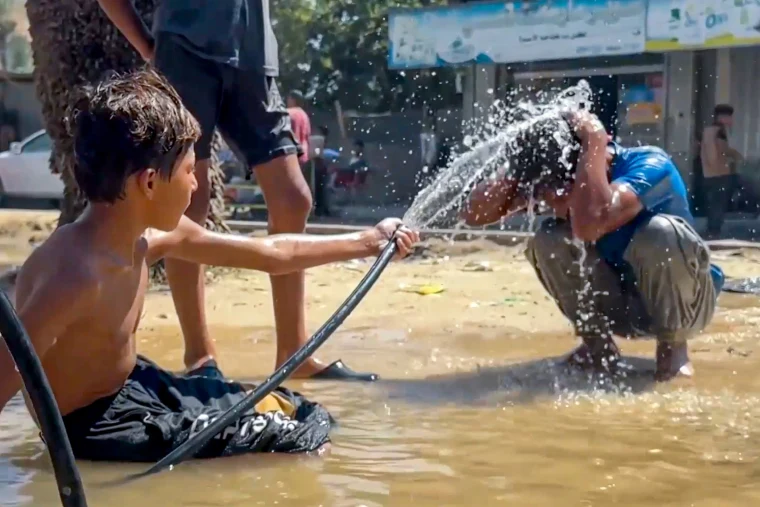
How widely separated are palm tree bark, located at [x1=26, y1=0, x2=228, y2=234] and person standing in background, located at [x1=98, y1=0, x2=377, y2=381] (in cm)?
276

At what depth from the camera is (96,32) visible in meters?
6.72

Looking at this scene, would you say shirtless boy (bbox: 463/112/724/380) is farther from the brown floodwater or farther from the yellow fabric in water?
the yellow fabric in water

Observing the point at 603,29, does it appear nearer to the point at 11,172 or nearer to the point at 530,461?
the point at 11,172

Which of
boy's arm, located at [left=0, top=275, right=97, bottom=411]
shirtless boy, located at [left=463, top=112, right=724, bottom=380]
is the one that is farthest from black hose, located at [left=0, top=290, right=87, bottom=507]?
shirtless boy, located at [left=463, top=112, right=724, bottom=380]

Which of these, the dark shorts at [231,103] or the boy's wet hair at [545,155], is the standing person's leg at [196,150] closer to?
the dark shorts at [231,103]

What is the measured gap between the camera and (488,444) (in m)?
3.13

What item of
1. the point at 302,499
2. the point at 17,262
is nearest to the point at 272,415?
the point at 302,499

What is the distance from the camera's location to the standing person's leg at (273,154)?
391 cm

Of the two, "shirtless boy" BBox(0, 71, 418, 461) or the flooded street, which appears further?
the flooded street

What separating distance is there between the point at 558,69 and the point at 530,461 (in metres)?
12.3

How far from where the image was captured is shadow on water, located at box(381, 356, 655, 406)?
380 centimetres

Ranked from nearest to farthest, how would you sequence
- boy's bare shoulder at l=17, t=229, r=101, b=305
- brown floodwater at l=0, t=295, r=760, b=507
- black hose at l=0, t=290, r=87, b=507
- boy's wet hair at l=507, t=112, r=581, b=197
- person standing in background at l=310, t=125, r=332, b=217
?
black hose at l=0, t=290, r=87, b=507 < boy's bare shoulder at l=17, t=229, r=101, b=305 < brown floodwater at l=0, t=295, r=760, b=507 < boy's wet hair at l=507, t=112, r=581, b=197 < person standing in background at l=310, t=125, r=332, b=217

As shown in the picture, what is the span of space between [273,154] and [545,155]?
3.24 ft

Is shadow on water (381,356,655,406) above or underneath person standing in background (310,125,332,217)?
above
